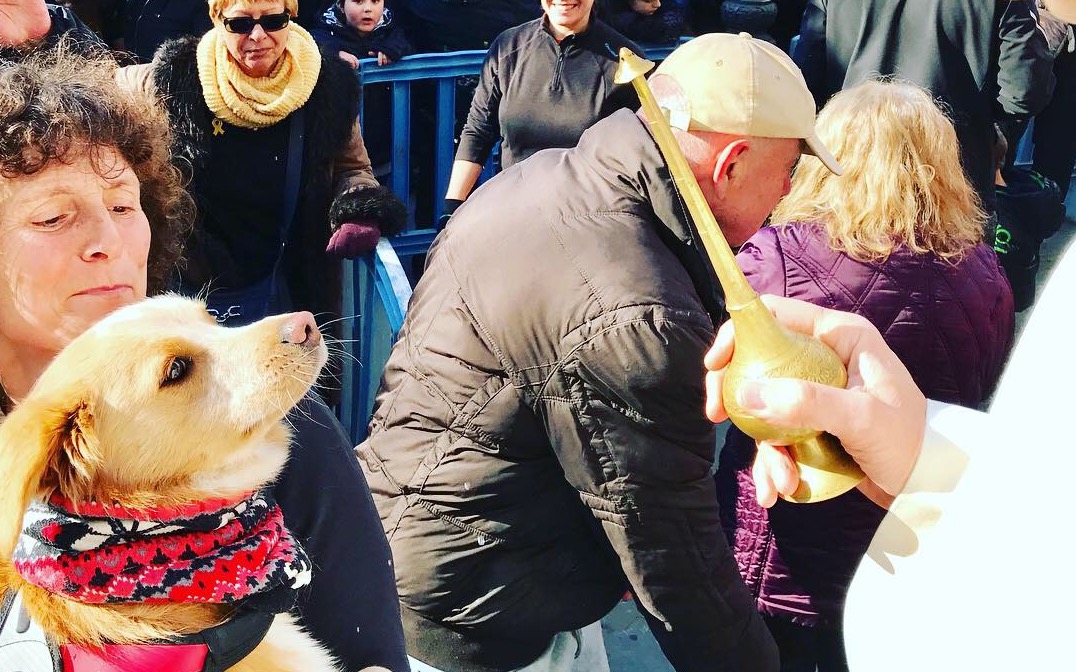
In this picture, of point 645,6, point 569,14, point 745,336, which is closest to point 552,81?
point 569,14

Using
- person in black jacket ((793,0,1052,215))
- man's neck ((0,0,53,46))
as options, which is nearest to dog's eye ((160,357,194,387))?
man's neck ((0,0,53,46))

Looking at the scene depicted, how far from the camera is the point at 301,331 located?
176cm

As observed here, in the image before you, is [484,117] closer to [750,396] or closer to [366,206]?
[366,206]

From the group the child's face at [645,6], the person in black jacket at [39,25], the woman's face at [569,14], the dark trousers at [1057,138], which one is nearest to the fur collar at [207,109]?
the person in black jacket at [39,25]

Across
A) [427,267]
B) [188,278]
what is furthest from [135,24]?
[427,267]

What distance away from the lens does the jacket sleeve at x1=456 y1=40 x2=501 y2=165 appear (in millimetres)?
4820

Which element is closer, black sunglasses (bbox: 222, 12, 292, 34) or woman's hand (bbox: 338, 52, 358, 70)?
black sunglasses (bbox: 222, 12, 292, 34)

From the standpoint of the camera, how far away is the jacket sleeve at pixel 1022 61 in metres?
4.33

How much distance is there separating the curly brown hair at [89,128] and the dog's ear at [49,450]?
49cm

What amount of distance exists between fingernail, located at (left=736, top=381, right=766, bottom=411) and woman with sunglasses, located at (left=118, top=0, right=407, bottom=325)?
2692 mm

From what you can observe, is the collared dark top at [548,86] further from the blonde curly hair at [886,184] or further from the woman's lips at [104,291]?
the woman's lips at [104,291]

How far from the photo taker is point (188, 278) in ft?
12.5

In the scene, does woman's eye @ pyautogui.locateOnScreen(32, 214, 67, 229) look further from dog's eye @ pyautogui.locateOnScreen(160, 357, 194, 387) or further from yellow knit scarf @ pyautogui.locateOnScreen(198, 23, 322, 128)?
yellow knit scarf @ pyautogui.locateOnScreen(198, 23, 322, 128)

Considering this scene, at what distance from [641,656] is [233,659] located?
2.69m
